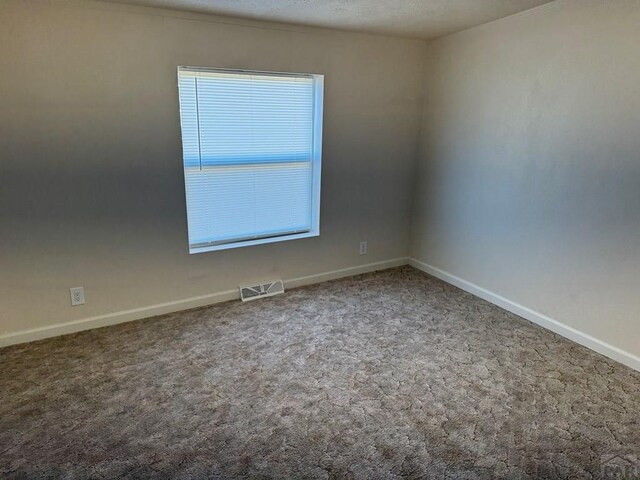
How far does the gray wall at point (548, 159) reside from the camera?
8.27 feet

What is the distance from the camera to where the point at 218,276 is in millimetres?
3443

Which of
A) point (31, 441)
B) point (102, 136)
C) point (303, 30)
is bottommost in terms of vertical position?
point (31, 441)

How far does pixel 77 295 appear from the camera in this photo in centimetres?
292

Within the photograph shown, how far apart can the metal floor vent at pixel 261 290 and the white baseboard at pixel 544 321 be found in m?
1.56

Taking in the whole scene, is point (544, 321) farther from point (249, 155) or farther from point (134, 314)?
point (134, 314)

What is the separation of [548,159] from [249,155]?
2.24 m

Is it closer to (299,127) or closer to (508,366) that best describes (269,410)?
(508,366)

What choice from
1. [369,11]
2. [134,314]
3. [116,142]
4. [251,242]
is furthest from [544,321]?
[116,142]

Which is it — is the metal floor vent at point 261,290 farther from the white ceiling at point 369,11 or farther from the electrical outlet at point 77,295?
the white ceiling at point 369,11

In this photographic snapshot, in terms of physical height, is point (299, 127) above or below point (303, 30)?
below

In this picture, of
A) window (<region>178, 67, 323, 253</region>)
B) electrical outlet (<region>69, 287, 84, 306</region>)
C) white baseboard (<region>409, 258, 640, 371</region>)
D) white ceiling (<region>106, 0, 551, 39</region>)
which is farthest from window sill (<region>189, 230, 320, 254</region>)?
white ceiling (<region>106, 0, 551, 39</region>)

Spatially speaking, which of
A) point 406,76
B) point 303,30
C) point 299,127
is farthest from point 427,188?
Result: point 303,30

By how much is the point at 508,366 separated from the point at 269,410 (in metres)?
1.51

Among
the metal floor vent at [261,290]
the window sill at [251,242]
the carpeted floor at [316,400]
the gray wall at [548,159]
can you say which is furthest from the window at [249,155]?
the gray wall at [548,159]
